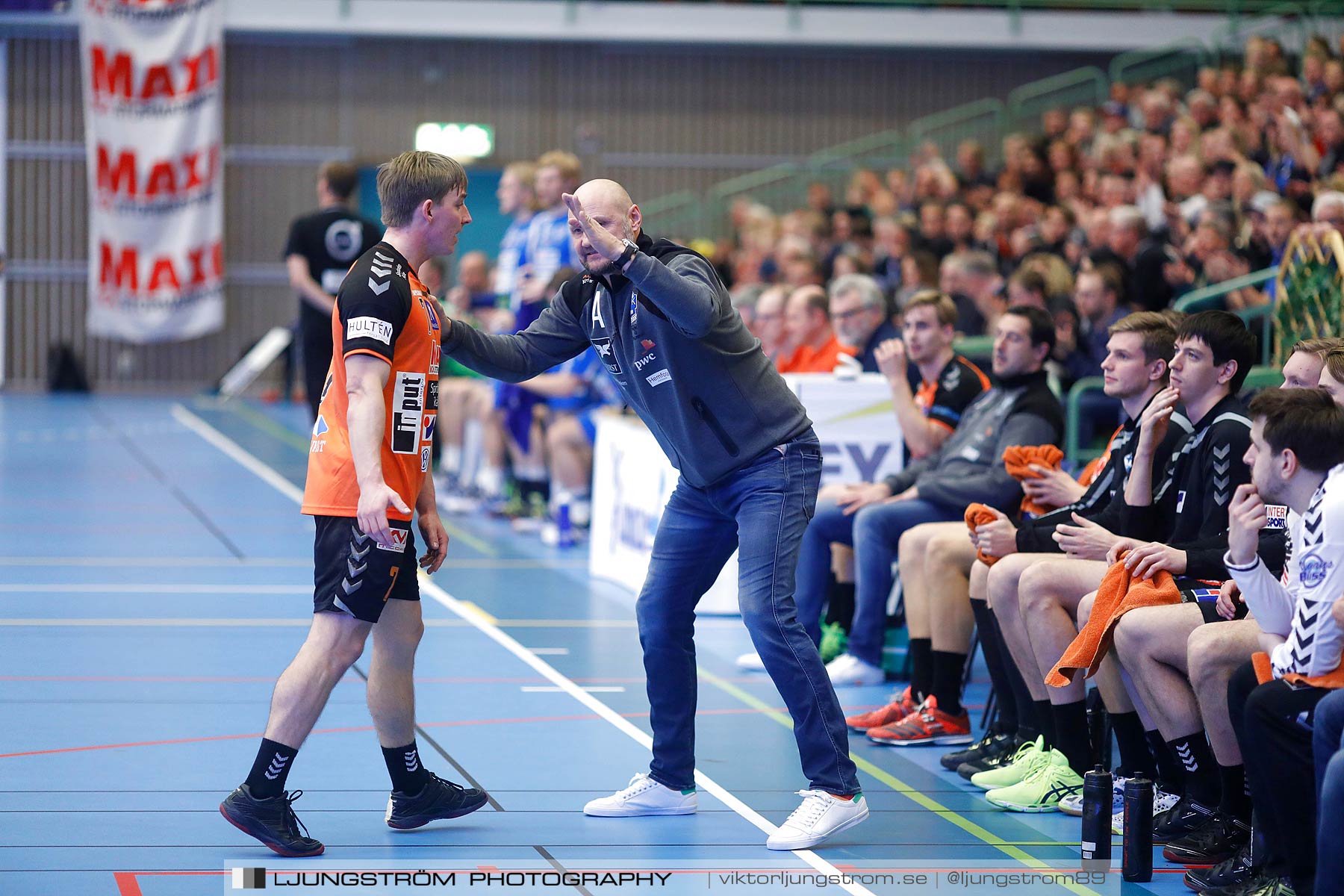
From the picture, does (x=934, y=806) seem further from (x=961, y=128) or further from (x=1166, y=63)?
(x=961, y=128)

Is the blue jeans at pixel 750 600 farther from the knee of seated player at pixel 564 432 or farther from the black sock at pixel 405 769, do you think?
the knee of seated player at pixel 564 432

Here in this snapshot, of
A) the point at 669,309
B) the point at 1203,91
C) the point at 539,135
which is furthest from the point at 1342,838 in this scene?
the point at 539,135

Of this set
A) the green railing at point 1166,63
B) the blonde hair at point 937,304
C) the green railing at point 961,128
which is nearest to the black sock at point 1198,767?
the blonde hair at point 937,304

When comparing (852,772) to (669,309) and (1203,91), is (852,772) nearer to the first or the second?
(669,309)

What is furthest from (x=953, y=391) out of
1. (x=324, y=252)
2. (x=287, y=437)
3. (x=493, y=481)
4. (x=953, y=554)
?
(x=287, y=437)

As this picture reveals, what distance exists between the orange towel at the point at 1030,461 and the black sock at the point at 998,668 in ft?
1.51

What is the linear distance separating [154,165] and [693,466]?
1853cm

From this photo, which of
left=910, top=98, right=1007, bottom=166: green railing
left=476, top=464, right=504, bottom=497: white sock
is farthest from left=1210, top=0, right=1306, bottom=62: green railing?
left=476, top=464, right=504, bottom=497: white sock

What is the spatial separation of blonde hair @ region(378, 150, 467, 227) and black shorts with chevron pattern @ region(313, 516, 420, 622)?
0.88 metres

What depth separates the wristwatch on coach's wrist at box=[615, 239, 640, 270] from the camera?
4.17 meters

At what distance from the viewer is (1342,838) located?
11.1 feet

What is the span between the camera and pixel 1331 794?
3422 millimetres

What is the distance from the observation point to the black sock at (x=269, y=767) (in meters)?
4.16

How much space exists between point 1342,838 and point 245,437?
14378 mm
